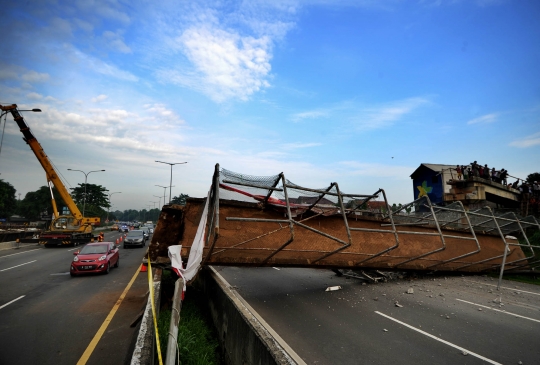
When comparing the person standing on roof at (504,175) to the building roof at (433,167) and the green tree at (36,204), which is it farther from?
the green tree at (36,204)

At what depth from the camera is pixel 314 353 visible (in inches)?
211

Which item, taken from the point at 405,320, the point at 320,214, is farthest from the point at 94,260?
the point at 405,320

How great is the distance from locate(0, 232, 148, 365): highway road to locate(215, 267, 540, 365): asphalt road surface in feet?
10.8

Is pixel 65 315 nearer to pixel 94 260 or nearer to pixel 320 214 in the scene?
pixel 94 260

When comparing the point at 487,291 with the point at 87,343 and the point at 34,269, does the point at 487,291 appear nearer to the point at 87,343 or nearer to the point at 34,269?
A: the point at 87,343

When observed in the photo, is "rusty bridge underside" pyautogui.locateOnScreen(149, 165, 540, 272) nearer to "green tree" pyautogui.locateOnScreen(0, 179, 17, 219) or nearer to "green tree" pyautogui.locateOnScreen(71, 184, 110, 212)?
"green tree" pyautogui.locateOnScreen(71, 184, 110, 212)

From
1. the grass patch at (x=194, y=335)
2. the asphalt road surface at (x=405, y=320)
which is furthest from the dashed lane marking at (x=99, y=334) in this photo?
the asphalt road surface at (x=405, y=320)

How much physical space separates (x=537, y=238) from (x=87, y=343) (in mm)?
21360

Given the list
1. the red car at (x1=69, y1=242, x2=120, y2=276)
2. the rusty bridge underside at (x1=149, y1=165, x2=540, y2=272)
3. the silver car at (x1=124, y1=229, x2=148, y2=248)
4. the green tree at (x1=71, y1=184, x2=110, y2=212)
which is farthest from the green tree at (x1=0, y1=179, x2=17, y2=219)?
the rusty bridge underside at (x1=149, y1=165, x2=540, y2=272)

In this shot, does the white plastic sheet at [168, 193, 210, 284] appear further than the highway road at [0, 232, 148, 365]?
Yes

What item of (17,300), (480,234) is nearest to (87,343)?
(17,300)

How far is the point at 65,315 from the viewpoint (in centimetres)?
809

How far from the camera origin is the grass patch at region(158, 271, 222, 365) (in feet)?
17.7

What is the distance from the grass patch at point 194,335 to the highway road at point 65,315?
72 cm
